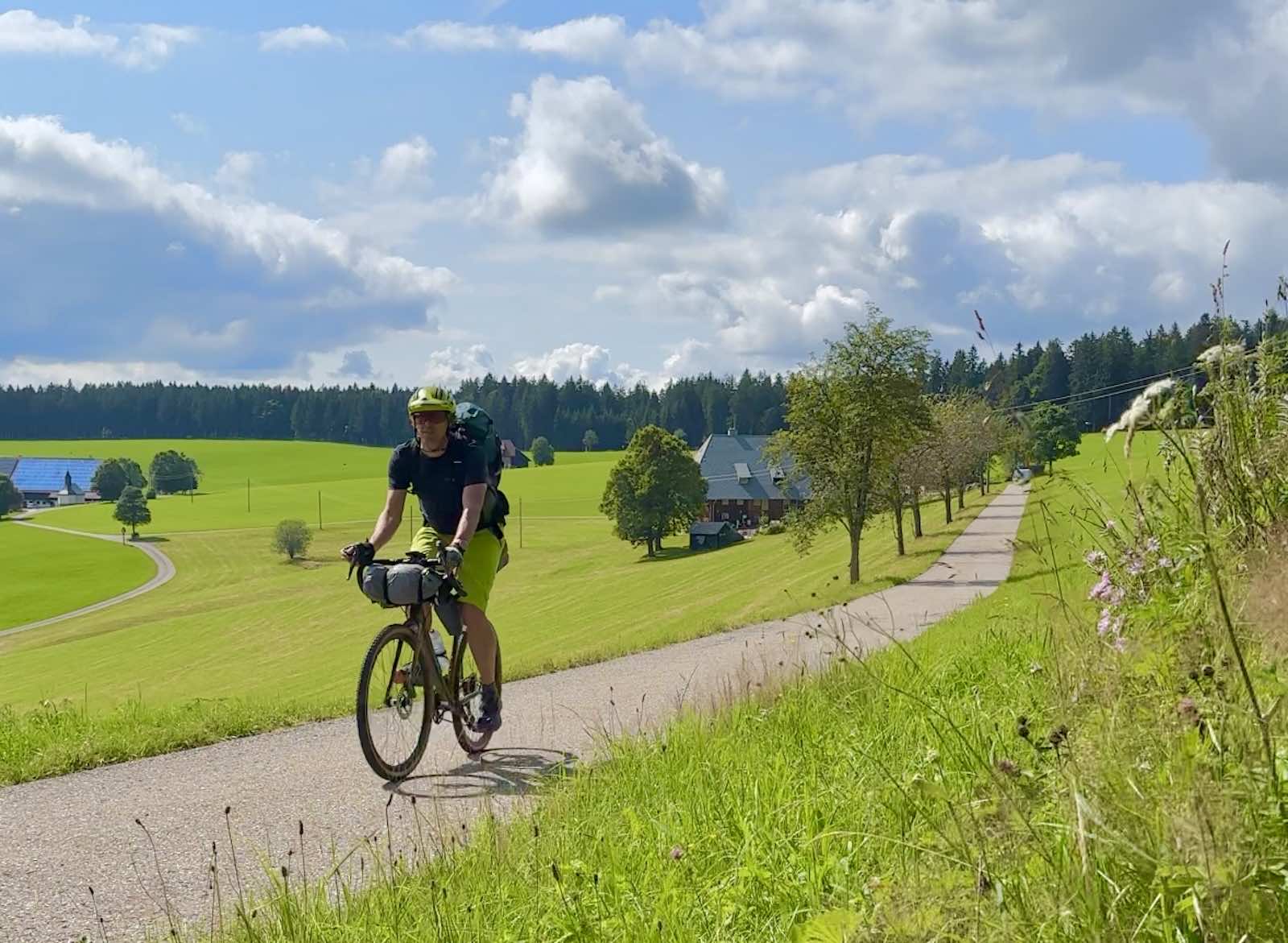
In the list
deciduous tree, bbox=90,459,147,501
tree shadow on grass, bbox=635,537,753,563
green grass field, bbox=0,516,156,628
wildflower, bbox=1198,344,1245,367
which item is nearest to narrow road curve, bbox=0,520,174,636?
green grass field, bbox=0,516,156,628

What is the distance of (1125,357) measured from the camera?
82.5 meters

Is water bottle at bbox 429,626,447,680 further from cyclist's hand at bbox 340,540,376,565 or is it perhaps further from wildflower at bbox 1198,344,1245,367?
wildflower at bbox 1198,344,1245,367

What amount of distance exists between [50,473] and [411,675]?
166921 millimetres

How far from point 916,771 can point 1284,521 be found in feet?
4.60

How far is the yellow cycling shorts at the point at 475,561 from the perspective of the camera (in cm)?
613

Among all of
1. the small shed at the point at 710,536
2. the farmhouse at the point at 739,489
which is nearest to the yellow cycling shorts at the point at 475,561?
the small shed at the point at 710,536

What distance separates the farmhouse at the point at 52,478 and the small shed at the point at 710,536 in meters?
98.3

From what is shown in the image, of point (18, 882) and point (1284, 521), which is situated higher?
point (1284, 521)

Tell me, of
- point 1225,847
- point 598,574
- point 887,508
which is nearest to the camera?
point 1225,847

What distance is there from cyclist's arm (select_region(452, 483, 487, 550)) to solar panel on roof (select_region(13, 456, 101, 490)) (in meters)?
158

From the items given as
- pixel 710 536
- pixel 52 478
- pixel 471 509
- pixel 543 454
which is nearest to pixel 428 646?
pixel 471 509

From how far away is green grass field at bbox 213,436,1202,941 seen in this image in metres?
2.13

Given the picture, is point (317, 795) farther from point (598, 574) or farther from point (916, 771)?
point (598, 574)

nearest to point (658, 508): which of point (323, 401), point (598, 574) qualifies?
point (598, 574)
